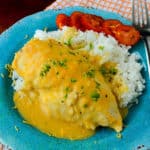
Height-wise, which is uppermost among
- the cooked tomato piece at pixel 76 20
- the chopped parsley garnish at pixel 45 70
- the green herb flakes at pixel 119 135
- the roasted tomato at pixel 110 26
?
the chopped parsley garnish at pixel 45 70

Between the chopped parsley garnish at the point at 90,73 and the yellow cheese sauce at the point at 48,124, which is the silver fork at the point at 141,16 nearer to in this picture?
the chopped parsley garnish at the point at 90,73

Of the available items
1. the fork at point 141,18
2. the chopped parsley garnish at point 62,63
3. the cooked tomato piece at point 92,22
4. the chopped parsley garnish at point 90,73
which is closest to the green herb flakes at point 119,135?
the chopped parsley garnish at point 90,73

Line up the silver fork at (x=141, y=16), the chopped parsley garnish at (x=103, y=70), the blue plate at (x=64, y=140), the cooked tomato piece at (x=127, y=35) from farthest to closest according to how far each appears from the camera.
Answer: the silver fork at (x=141, y=16), the cooked tomato piece at (x=127, y=35), the chopped parsley garnish at (x=103, y=70), the blue plate at (x=64, y=140)

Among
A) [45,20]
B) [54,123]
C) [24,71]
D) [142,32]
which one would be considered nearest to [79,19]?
[45,20]

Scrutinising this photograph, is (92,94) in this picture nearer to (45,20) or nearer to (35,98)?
(35,98)

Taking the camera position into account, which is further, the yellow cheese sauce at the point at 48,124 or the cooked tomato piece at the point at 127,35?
the cooked tomato piece at the point at 127,35

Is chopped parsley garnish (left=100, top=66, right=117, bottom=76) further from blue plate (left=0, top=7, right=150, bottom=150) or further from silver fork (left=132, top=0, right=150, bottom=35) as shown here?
silver fork (left=132, top=0, right=150, bottom=35)

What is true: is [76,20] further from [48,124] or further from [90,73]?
[48,124]

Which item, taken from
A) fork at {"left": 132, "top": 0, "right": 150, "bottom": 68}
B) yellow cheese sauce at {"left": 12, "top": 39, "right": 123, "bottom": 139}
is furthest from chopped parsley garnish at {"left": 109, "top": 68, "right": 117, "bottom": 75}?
fork at {"left": 132, "top": 0, "right": 150, "bottom": 68}
